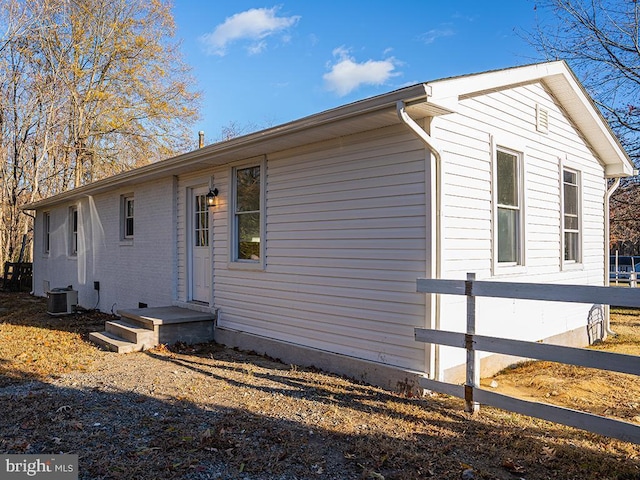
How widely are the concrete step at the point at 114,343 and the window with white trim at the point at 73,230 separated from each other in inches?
252

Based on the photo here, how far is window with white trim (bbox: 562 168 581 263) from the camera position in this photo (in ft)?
24.9

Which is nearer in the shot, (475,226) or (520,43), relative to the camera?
(475,226)

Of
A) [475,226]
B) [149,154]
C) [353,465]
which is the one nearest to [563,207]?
[475,226]

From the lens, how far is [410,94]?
170 inches

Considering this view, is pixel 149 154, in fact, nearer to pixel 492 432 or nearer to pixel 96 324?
pixel 96 324

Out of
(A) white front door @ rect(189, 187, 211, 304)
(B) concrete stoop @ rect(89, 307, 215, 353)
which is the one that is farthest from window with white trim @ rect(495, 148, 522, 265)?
(A) white front door @ rect(189, 187, 211, 304)

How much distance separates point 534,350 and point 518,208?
3.07 meters

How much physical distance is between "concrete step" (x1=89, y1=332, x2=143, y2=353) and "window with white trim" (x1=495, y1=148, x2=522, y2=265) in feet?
17.8

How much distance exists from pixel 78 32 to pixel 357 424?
72.1 ft

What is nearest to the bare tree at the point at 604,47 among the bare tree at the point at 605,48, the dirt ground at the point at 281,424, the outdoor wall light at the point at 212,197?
the bare tree at the point at 605,48

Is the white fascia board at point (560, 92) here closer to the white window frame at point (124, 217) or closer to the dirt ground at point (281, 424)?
the dirt ground at point (281, 424)

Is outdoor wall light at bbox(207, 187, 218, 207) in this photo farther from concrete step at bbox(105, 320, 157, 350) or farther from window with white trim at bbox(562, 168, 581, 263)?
window with white trim at bbox(562, 168, 581, 263)

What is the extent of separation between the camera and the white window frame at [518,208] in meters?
5.73

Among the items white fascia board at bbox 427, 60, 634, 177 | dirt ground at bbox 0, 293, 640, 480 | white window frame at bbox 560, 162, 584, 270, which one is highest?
white fascia board at bbox 427, 60, 634, 177
